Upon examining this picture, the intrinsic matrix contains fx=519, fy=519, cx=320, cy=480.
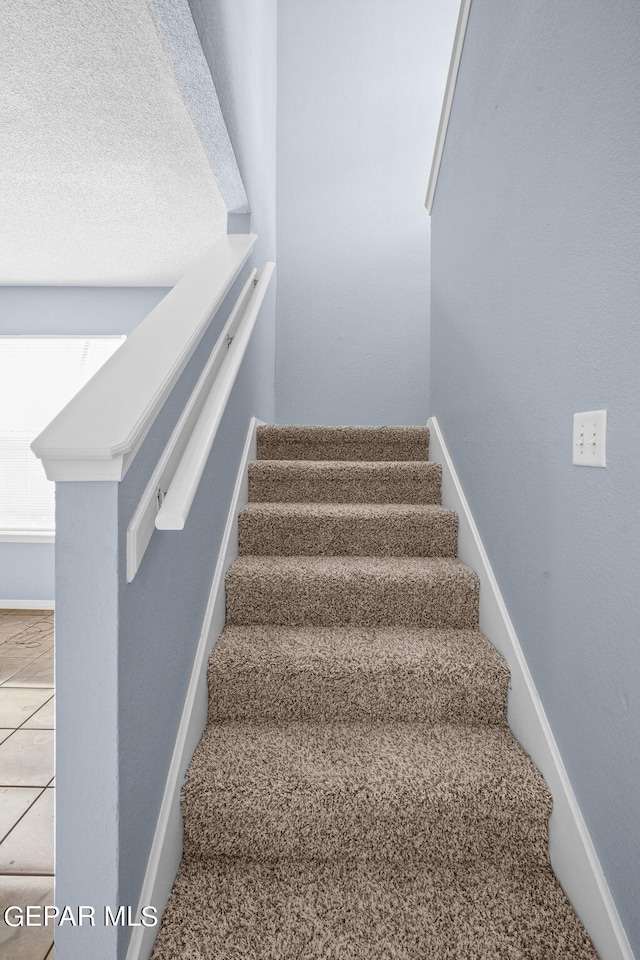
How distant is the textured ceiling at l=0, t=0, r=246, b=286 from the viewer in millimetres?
1440

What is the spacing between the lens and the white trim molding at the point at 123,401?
0.79m

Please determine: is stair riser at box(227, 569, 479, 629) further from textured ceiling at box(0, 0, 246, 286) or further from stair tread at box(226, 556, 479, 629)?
textured ceiling at box(0, 0, 246, 286)

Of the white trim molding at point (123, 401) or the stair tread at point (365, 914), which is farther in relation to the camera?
the stair tread at point (365, 914)

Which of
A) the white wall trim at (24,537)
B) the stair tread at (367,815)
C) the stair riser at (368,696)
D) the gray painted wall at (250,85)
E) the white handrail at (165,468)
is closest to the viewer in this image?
the white handrail at (165,468)

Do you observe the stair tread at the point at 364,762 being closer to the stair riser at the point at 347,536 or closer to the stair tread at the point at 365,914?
the stair tread at the point at 365,914

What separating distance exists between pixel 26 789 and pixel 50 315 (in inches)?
122

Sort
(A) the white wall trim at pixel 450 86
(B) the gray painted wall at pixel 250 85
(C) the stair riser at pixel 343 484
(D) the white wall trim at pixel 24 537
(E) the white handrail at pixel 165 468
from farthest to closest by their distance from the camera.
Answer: (D) the white wall trim at pixel 24 537 → (C) the stair riser at pixel 343 484 → (A) the white wall trim at pixel 450 86 → (B) the gray painted wall at pixel 250 85 → (E) the white handrail at pixel 165 468

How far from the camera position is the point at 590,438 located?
101cm

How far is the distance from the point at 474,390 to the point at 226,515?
3.08 feet

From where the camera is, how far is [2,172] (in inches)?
87.8

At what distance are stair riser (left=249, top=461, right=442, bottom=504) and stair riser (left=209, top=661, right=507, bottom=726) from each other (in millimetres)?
848

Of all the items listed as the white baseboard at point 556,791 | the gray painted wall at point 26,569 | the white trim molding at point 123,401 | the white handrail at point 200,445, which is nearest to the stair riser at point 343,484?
the white baseboard at point 556,791

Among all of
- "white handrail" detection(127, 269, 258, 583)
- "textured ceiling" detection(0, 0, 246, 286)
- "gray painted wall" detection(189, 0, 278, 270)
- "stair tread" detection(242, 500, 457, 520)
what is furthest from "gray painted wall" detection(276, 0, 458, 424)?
"white handrail" detection(127, 269, 258, 583)

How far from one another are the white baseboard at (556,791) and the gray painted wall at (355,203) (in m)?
1.80
